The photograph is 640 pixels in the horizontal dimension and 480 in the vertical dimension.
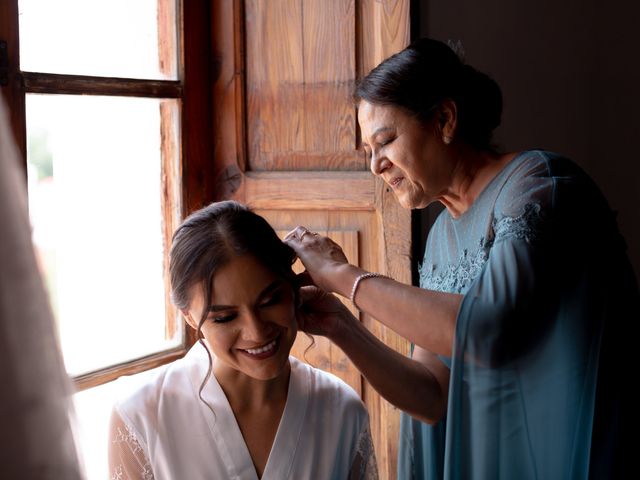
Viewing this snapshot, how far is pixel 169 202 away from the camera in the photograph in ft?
7.60

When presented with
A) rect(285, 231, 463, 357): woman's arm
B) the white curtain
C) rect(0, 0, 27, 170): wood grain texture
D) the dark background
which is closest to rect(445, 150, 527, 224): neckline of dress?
rect(285, 231, 463, 357): woman's arm

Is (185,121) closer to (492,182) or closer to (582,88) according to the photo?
(492,182)

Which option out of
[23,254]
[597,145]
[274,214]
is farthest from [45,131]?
[597,145]

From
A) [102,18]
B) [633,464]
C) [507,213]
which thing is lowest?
[633,464]

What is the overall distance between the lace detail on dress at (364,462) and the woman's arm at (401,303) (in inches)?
10.5

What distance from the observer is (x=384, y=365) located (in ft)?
5.72

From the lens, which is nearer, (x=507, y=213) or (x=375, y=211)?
(x=507, y=213)

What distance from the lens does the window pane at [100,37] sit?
6.07 feet

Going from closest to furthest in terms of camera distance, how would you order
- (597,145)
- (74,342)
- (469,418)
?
(469,418)
(74,342)
(597,145)

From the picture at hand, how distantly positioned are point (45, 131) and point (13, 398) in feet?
5.59

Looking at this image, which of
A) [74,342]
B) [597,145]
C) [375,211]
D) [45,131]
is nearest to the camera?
[45,131]

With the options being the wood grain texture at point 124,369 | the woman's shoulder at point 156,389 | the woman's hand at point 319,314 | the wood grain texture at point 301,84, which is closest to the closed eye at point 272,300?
the woman's hand at point 319,314

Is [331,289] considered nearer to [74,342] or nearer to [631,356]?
A: [631,356]

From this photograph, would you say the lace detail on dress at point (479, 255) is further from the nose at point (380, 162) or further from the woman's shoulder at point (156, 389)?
the woman's shoulder at point (156, 389)
